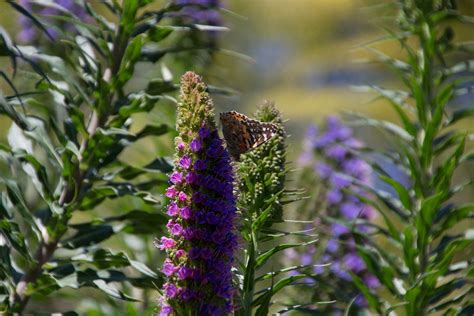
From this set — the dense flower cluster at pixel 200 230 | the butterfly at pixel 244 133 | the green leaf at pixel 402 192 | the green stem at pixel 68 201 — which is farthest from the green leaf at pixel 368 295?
the green stem at pixel 68 201

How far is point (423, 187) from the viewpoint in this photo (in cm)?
175

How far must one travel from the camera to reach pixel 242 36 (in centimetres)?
1486

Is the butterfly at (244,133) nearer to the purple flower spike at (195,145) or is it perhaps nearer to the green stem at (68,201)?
the purple flower spike at (195,145)

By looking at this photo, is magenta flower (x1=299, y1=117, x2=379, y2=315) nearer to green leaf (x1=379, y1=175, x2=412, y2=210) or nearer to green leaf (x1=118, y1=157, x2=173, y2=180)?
green leaf (x1=379, y1=175, x2=412, y2=210)

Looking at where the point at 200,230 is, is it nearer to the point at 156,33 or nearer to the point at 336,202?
the point at 156,33

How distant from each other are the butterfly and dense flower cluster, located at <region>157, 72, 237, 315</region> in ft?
0.66

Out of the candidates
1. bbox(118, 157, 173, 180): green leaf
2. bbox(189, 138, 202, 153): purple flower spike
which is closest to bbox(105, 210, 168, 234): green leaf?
bbox(118, 157, 173, 180): green leaf

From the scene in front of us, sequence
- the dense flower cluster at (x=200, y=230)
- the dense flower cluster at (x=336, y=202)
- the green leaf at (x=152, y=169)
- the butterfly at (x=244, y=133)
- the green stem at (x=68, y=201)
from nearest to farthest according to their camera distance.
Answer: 1. the dense flower cluster at (x=200, y=230)
2. the butterfly at (x=244, y=133)
3. the green stem at (x=68, y=201)
4. the green leaf at (x=152, y=169)
5. the dense flower cluster at (x=336, y=202)

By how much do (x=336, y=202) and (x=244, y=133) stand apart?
3.56ft

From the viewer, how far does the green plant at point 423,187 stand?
1589mm

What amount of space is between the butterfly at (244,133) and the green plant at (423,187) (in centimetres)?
40

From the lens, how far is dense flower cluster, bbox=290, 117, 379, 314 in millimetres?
2104

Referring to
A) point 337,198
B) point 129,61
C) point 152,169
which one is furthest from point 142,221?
point 337,198

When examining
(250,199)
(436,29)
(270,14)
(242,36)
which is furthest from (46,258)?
(270,14)
